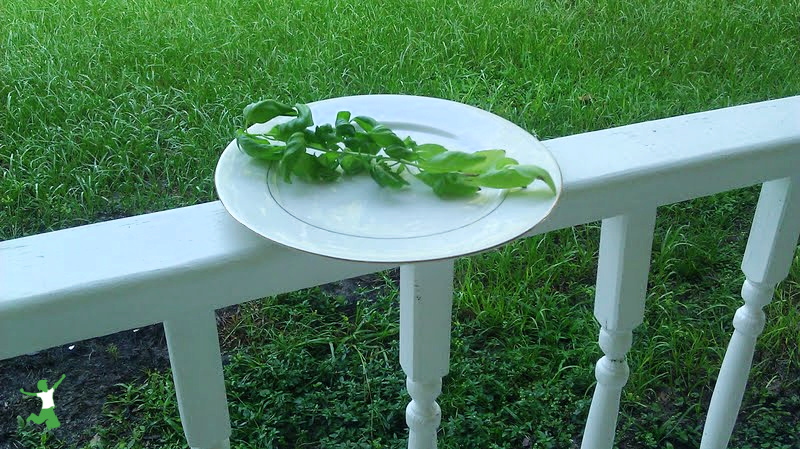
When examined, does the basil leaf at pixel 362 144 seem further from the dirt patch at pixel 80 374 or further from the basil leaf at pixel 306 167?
the dirt patch at pixel 80 374

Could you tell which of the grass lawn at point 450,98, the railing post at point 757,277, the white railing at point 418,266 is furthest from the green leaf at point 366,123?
the grass lawn at point 450,98

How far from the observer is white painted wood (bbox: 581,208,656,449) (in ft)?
2.22

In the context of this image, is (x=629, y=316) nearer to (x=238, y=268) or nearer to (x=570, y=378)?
(x=238, y=268)

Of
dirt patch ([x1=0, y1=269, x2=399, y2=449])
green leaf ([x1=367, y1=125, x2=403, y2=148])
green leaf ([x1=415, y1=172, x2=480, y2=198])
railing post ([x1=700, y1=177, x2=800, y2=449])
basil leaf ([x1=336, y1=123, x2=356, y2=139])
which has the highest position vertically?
basil leaf ([x1=336, y1=123, x2=356, y2=139])

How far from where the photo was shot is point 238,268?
52 cm

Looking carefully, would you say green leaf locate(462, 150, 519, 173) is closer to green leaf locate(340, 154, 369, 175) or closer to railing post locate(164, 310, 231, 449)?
green leaf locate(340, 154, 369, 175)

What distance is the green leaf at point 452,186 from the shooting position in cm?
55

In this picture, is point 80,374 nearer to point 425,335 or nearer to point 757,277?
point 425,335

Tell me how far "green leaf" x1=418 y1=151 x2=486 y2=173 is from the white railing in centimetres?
7

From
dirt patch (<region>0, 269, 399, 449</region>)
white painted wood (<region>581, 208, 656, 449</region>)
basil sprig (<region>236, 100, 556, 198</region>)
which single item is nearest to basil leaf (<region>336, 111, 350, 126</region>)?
basil sprig (<region>236, 100, 556, 198</region>)

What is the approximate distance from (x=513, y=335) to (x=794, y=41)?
1837 mm

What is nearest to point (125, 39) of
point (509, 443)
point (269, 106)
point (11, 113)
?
point (11, 113)

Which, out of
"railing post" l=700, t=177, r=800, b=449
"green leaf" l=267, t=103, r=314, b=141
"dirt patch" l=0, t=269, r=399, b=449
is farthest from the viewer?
"dirt patch" l=0, t=269, r=399, b=449

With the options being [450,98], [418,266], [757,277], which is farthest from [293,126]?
[450,98]
